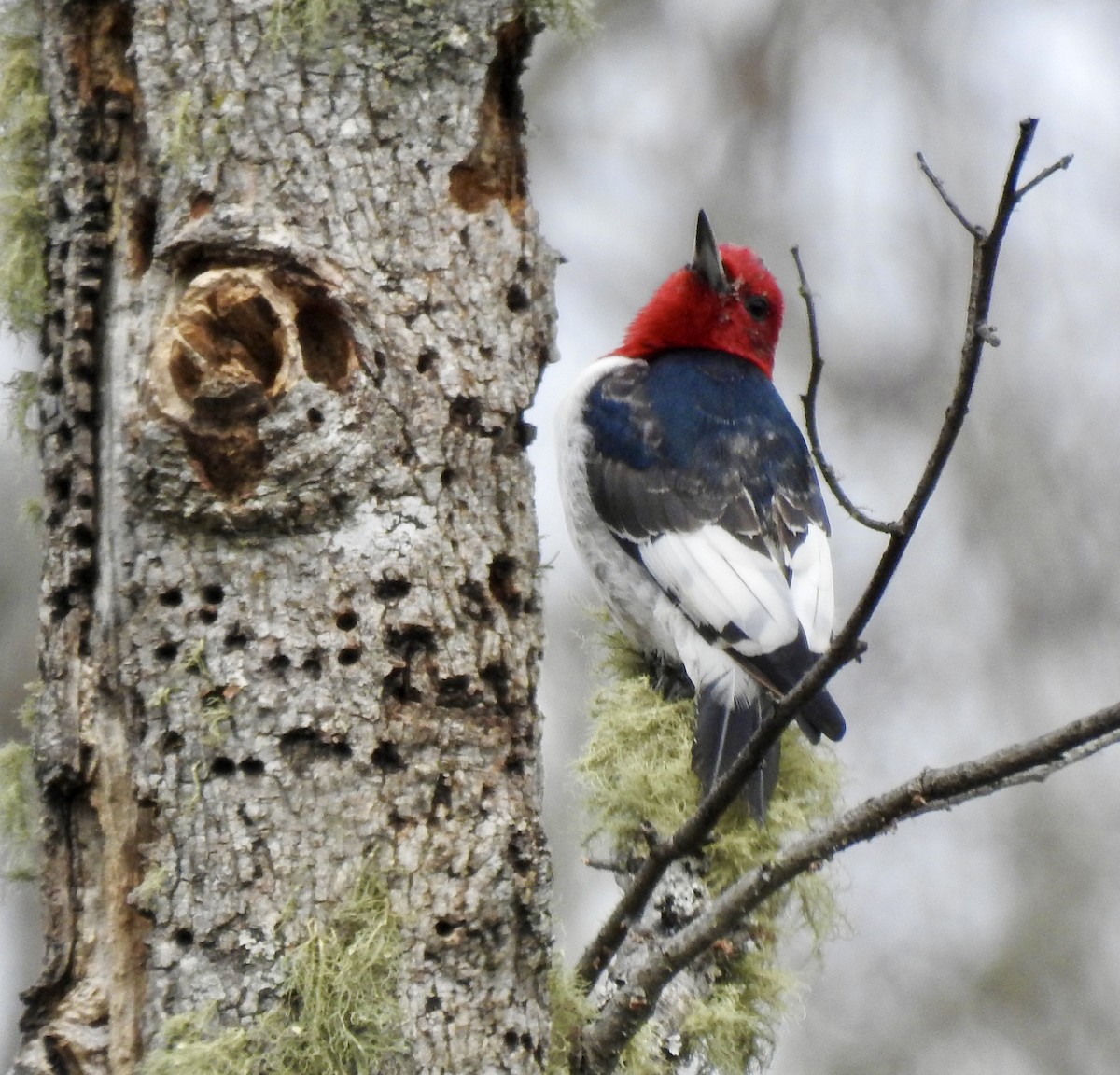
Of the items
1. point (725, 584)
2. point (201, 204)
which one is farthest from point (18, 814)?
point (725, 584)

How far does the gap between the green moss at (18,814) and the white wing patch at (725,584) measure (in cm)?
153

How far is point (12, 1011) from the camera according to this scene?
522 centimetres

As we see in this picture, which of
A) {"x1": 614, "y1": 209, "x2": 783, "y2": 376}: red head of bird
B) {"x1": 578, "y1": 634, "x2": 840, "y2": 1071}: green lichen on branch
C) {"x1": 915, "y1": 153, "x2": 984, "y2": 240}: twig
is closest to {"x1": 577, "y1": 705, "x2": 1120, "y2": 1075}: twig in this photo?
{"x1": 578, "y1": 634, "x2": 840, "y2": 1071}: green lichen on branch

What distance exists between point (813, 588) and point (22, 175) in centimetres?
198

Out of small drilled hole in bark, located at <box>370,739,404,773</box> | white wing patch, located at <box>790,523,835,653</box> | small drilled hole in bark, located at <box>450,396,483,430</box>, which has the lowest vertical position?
small drilled hole in bark, located at <box>370,739,404,773</box>

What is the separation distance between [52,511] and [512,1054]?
0.96 metres

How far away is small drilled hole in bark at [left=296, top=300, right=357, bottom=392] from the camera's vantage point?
1.97 m

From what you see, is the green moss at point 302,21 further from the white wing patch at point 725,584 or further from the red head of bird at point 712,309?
the red head of bird at point 712,309

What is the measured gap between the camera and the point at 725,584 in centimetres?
331

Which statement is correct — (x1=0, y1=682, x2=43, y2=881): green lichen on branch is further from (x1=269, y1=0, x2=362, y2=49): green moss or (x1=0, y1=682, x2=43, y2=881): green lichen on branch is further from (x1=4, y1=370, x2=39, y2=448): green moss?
(x1=269, y1=0, x2=362, y2=49): green moss

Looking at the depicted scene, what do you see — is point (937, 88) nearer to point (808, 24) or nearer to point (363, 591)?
point (808, 24)

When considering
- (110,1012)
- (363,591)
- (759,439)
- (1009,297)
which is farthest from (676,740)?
(1009,297)

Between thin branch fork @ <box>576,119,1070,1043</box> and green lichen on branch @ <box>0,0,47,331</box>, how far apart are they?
1.14m

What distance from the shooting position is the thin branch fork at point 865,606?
5.02 feet
